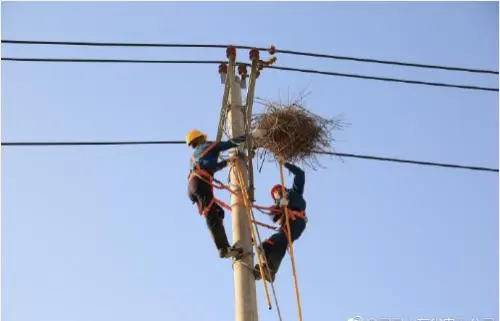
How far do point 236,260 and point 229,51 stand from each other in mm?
2174

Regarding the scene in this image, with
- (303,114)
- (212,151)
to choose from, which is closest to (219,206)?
(212,151)

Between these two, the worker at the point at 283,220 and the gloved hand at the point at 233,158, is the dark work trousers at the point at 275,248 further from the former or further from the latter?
the gloved hand at the point at 233,158

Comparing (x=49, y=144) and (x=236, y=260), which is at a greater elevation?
(x=49, y=144)

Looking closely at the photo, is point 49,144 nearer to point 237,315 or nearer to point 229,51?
point 229,51

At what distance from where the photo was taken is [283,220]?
7109 mm

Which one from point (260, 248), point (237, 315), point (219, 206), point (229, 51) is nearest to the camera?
point (237, 315)

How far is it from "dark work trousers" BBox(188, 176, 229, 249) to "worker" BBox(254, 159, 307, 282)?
366 millimetres

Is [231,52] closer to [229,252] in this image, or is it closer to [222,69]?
[222,69]

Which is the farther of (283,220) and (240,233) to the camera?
(283,220)

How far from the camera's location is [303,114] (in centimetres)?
749

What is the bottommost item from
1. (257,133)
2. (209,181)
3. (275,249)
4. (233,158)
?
(275,249)

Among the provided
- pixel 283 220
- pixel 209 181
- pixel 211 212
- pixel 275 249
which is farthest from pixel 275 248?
pixel 209 181

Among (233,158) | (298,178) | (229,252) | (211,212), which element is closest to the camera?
(229,252)

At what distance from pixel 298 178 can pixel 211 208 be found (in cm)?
138
